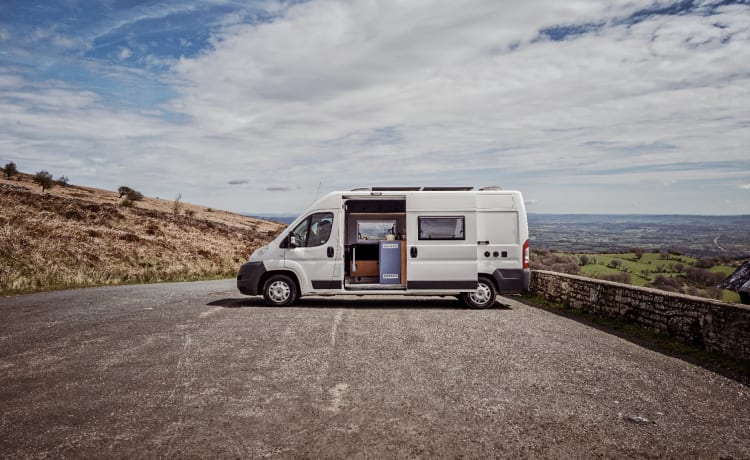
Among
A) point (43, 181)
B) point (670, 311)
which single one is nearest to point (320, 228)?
point (670, 311)

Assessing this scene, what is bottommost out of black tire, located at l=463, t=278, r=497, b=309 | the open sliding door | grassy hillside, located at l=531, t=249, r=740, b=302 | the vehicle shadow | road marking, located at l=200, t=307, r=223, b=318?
grassy hillside, located at l=531, t=249, r=740, b=302

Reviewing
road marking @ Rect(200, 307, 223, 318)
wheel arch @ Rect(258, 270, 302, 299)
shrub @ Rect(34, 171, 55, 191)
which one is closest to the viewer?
road marking @ Rect(200, 307, 223, 318)

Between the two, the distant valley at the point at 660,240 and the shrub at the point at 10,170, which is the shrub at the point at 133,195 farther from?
the distant valley at the point at 660,240

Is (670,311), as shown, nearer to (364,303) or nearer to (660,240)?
(364,303)

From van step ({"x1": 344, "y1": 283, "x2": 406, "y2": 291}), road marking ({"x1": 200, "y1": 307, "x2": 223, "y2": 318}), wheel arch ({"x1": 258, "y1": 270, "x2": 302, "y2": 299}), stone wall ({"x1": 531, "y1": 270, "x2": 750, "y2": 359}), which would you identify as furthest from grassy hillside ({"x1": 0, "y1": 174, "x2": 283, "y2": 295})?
stone wall ({"x1": 531, "y1": 270, "x2": 750, "y2": 359})

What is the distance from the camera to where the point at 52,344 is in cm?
736

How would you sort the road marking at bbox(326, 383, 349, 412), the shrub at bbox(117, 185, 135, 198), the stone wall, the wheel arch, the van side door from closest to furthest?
the road marking at bbox(326, 383, 349, 412)
the stone wall
the van side door
the wheel arch
the shrub at bbox(117, 185, 135, 198)

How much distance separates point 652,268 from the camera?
123ft

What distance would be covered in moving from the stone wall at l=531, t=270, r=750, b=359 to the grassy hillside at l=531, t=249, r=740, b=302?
16.1 m

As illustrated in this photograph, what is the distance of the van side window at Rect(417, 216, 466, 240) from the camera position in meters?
11.2

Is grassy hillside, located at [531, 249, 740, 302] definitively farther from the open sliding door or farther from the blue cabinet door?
the blue cabinet door

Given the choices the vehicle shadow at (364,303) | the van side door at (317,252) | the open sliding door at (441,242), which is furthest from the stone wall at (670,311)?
the van side door at (317,252)

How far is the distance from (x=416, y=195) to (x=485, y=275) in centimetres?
237

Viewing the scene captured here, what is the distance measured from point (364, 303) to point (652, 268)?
32602 mm
